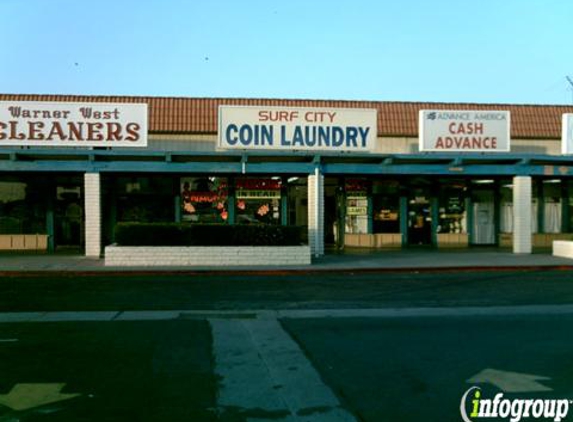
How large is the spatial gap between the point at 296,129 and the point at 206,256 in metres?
5.15

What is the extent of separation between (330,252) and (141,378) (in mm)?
17561

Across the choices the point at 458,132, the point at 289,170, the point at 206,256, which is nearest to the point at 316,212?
the point at 289,170

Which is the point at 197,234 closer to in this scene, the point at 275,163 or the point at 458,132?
the point at 275,163

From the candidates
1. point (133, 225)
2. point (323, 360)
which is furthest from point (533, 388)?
point (133, 225)

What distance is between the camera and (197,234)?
19.3m

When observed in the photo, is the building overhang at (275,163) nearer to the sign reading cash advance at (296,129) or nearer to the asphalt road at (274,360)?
the sign reading cash advance at (296,129)

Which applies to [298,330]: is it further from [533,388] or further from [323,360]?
[533,388]

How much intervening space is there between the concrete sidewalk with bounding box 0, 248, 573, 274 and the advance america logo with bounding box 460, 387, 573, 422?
12019 mm

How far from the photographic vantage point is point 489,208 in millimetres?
26703

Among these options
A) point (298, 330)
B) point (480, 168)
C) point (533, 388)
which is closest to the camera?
point (533, 388)

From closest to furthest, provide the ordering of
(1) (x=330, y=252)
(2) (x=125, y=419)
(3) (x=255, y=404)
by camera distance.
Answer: (2) (x=125, y=419) < (3) (x=255, y=404) < (1) (x=330, y=252)

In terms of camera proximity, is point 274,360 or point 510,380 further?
point 274,360

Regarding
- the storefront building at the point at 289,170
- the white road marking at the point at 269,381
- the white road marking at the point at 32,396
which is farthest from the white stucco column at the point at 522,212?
the white road marking at the point at 32,396

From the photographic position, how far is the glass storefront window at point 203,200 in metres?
24.2
